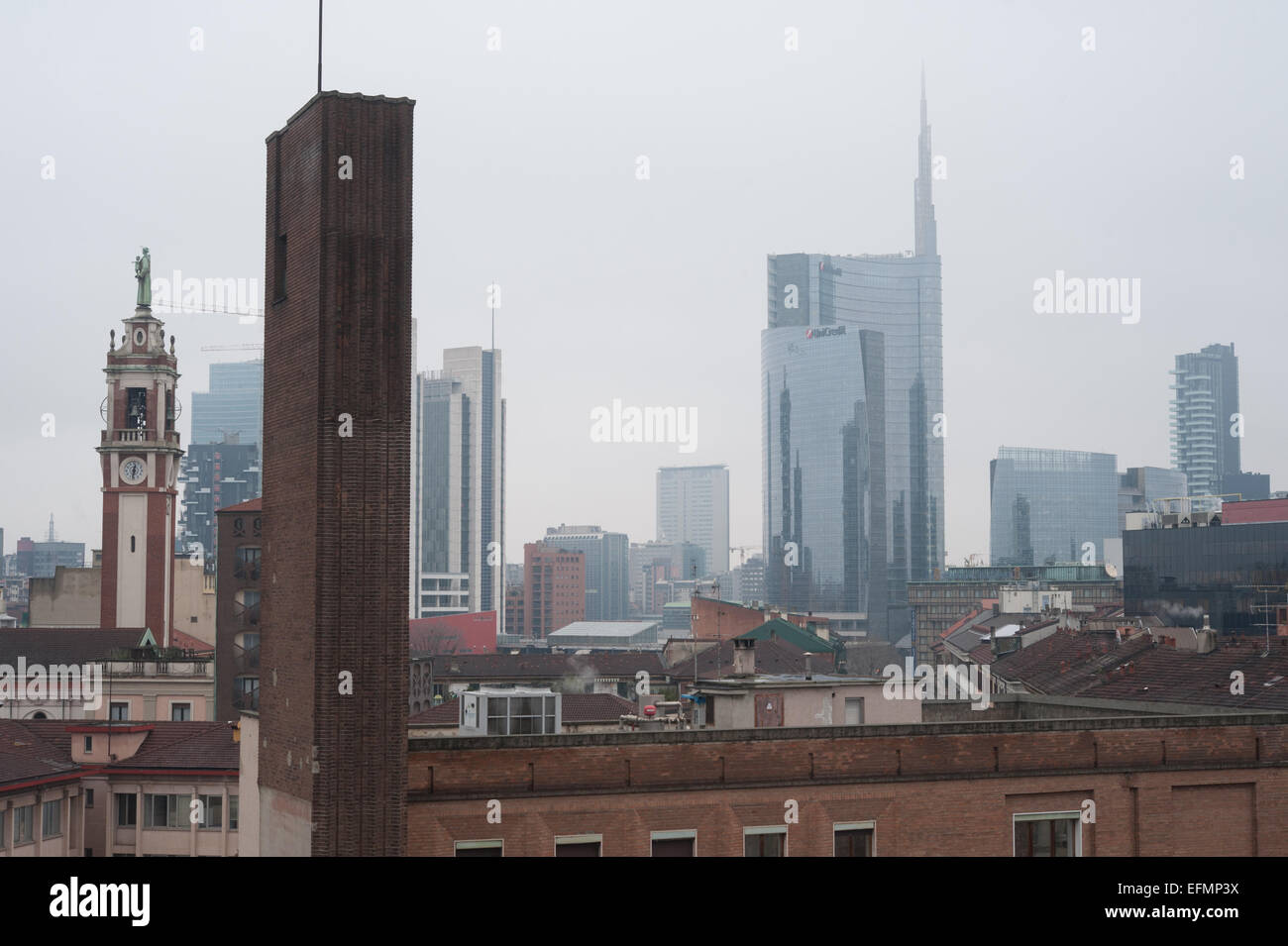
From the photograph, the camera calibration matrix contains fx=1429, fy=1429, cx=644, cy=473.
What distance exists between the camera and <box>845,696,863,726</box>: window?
122ft

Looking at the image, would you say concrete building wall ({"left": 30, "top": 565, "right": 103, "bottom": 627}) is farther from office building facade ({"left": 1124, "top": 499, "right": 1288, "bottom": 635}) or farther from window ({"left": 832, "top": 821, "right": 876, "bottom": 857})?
office building facade ({"left": 1124, "top": 499, "right": 1288, "bottom": 635})

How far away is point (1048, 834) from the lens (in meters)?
29.3

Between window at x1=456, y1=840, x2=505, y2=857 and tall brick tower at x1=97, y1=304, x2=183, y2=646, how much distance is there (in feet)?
222

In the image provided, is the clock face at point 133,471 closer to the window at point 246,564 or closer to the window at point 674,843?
the window at point 246,564

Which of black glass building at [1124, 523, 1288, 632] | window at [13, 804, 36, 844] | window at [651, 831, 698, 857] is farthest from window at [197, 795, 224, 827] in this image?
black glass building at [1124, 523, 1288, 632]

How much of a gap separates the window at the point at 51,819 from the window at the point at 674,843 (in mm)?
31835

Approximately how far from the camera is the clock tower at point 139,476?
289 feet

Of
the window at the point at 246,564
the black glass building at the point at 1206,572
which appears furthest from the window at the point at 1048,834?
the black glass building at the point at 1206,572

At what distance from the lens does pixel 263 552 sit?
96.4 ft

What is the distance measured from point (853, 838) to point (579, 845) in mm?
5551

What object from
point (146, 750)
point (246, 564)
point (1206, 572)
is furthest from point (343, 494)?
point (1206, 572)

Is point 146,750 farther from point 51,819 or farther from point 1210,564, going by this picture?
point 1210,564

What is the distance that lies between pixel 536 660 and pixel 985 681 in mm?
36971
